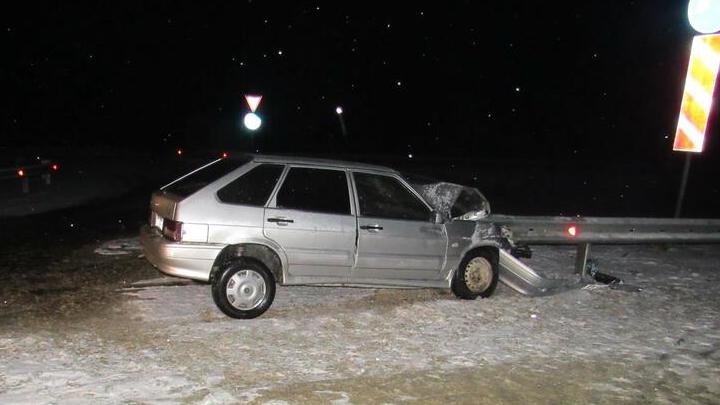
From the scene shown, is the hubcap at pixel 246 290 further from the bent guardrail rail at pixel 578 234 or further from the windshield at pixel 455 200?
the bent guardrail rail at pixel 578 234

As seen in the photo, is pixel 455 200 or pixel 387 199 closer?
pixel 387 199

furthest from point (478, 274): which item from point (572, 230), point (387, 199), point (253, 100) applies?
point (253, 100)

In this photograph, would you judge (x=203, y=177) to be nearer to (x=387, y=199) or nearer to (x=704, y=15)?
(x=387, y=199)

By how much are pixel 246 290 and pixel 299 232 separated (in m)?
0.77

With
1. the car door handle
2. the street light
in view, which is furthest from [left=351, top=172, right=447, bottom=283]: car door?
the street light

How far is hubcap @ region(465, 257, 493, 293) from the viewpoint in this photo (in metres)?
7.12

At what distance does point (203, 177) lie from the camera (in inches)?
247

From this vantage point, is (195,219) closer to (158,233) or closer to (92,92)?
(158,233)

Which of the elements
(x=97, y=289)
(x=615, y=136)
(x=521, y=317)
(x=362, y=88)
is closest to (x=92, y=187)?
(x=97, y=289)

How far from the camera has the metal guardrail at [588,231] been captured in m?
7.78

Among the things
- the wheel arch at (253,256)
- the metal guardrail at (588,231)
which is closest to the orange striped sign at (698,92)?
the metal guardrail at (588,231)

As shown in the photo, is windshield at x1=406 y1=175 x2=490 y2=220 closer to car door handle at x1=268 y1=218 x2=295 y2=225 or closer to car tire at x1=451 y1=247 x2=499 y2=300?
car tire at x1=451 y1=247 x2=499 y2=300

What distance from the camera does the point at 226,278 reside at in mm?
5926

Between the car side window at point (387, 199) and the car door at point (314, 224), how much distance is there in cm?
20
